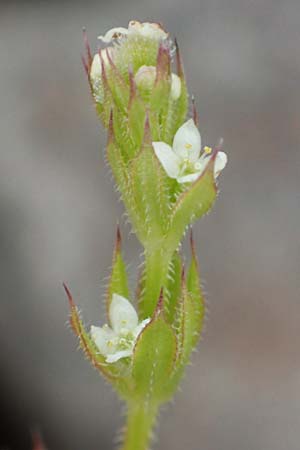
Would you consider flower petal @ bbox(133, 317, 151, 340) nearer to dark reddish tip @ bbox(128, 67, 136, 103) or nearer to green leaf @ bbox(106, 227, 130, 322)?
green leaf @ bbox(106, 227, 130, 322)

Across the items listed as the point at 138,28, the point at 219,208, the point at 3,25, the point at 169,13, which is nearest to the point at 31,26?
the point at 3,25

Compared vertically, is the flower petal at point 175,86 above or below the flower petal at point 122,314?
above

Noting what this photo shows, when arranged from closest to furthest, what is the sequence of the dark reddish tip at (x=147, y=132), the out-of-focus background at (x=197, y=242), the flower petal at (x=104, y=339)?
the dark reddish tip at (x=147, y=132) → the flower petal at (x=104, y=339) → the out-of-focus background at (x=197, y=242)

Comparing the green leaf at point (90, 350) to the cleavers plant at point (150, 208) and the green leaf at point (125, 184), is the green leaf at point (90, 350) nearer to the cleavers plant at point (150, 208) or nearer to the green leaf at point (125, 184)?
the cleavers plant at point (150, 208)

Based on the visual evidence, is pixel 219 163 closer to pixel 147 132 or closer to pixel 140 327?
pixel 147 132

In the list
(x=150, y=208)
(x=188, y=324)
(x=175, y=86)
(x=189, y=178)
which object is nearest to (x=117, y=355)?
(x=188, y=324)

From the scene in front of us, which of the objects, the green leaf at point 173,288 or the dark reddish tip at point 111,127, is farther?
the green leaf at point 173,288

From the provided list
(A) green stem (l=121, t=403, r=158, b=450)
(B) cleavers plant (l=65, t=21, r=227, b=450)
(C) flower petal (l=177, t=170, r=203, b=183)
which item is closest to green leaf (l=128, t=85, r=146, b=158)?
(B) cleavers plant (l=65, t=21, r=227, b=450)

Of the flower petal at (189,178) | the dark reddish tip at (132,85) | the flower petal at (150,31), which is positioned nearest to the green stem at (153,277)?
the flower petal at (189,178)
